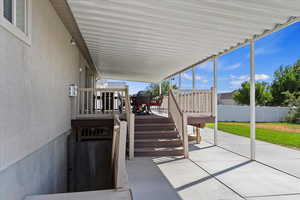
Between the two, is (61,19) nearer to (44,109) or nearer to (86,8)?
(86,8)

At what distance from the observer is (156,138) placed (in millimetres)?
5805

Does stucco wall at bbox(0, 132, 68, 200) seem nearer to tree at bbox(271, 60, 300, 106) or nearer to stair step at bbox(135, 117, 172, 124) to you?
stair step at bbox(135, 117, 172, 124)

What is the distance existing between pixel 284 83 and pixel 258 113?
28.5 feet

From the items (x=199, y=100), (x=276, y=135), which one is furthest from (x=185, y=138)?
(x=276, y=135)

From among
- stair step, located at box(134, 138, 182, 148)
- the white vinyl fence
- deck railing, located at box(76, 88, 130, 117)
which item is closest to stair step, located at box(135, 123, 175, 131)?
stair step, located at box(134, 138, 182, 148)

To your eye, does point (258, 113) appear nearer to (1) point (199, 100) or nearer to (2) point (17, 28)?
(1) point (199, 100)

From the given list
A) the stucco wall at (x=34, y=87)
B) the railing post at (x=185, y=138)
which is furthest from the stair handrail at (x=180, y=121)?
the stucco wall at (x=34, y=87)

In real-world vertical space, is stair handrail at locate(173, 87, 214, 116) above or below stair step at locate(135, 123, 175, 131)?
above

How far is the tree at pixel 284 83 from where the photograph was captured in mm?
23391

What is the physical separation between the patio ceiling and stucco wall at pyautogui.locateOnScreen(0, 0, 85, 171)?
66 centimetres

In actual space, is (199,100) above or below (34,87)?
below

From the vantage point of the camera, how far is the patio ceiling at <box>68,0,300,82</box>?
363 cm

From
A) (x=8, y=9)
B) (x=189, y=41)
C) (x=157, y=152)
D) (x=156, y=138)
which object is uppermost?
(x=189, y=41)

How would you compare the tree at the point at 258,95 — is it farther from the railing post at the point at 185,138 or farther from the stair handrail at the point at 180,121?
the railing post at the point at 185,138
